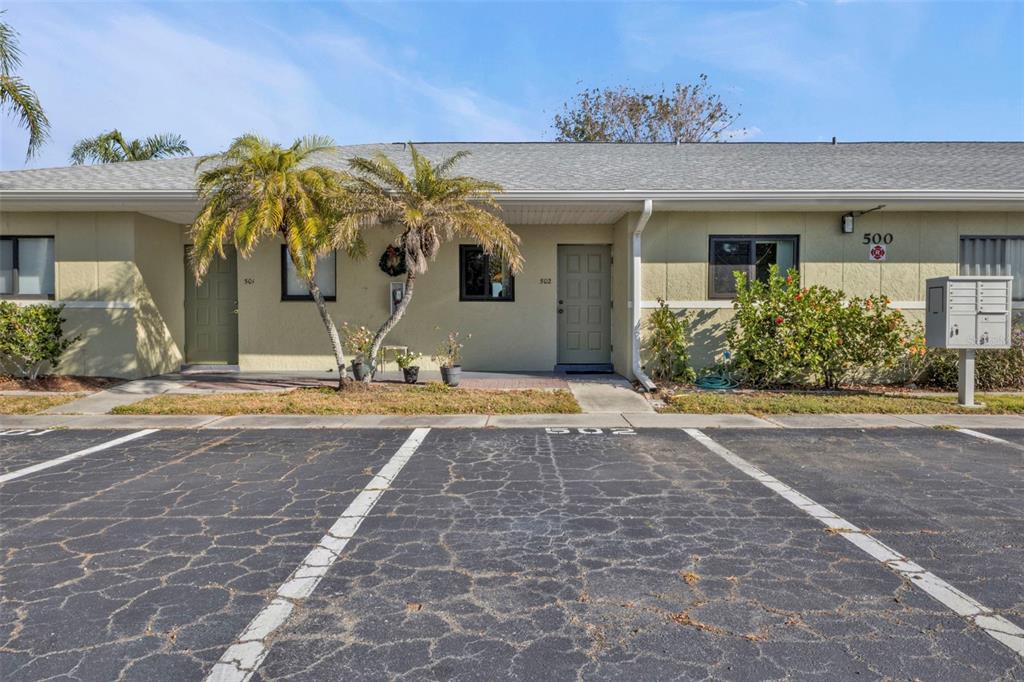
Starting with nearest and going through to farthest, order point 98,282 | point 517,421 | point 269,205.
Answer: point 517,421
point 269,205
point 98,282

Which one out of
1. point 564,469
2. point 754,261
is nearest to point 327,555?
point 564,469

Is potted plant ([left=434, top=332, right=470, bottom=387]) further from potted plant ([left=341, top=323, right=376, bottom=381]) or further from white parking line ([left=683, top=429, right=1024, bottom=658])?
white parking line ([left=683, top=429, right=1024, bottom=658])

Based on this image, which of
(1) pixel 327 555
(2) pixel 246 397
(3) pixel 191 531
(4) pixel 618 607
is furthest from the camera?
(2) pixel 246 397

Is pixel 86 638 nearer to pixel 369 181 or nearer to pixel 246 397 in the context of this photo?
pixel 246 397

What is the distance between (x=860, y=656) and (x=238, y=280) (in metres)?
11.9

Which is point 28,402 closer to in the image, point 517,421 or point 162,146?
point 517,421

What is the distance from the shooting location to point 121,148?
20.8m

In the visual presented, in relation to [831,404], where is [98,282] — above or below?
above

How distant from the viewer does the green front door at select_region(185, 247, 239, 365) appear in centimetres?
1280

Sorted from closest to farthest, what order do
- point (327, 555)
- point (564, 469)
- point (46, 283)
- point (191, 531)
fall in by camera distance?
1. point (327, 555)
2. point (191, 531)
3. point (564, 469)
4. point (46, 283)

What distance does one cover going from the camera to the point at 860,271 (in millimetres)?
10891

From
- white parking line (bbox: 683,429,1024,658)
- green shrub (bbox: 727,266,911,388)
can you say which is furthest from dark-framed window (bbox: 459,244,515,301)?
white parking line (bbox: 683,429,1024,658)

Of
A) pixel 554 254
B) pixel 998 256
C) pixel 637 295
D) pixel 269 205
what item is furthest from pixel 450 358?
pixel 998 256

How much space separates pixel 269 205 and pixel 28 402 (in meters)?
4.48
